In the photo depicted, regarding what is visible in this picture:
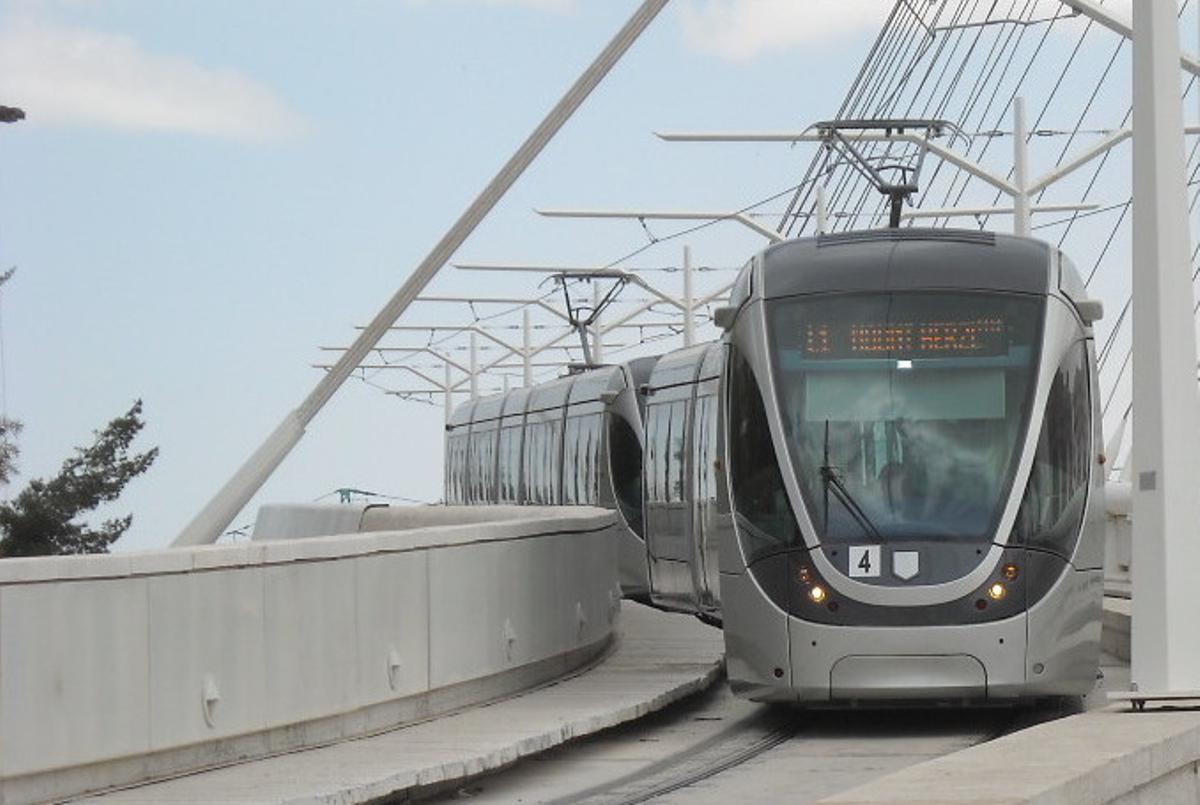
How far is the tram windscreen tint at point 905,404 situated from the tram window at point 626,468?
669 inches

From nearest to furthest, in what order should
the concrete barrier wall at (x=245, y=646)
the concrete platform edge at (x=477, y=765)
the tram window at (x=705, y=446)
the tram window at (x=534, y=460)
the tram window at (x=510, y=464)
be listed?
the concrete barrier wall at (x=245, y=646)
the concrete platform edge at (x=477, y=765)
the tram window at (x=705, y=446)
the tram window at (x=534, y=460)
the tram window at (x=510, y=464)

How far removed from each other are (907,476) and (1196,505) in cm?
224

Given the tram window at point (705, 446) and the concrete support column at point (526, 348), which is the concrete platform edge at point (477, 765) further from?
the concrete support column at point (526, 348)

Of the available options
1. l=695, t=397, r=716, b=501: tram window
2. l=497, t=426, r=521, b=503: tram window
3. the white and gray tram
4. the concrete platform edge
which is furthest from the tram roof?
l=497, t=426, r=521, b=503: tram window

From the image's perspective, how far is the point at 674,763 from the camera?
17641 mm

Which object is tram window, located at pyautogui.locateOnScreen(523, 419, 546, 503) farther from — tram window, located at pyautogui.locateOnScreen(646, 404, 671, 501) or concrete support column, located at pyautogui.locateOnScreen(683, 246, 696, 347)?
concrete support column, located at pyautogui.locateOnScreen(683, 246, 696, 347)

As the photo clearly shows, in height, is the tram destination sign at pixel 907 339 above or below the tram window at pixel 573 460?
above

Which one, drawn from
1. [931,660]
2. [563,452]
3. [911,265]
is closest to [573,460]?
[563,452]

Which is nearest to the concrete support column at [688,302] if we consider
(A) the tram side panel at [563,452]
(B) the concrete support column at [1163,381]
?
(A) the tram side panel at [563,452]

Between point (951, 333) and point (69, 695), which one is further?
point (951, 333)

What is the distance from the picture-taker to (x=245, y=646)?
15.8m

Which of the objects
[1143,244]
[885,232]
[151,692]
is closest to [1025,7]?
[885,232]

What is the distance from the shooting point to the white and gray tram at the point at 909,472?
18375mm

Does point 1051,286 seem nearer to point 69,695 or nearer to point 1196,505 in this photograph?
point 1196,505
